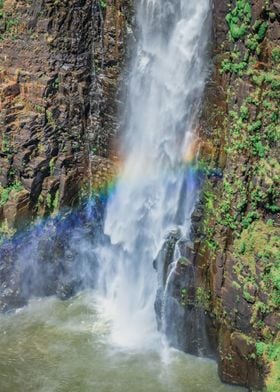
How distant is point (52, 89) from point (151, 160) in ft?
10.9

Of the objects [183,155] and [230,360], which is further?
[183,155]

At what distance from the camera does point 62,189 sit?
57.6 ft

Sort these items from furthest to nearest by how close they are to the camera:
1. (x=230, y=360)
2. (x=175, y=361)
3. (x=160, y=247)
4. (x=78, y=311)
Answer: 1. (x=78, y=311)
2. (x=160, y=247)
3. (x=175, y=361)
4. (x=230, y=360)

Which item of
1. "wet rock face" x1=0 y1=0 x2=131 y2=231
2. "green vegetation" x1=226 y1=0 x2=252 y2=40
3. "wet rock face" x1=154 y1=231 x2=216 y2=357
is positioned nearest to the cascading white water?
"wet rock face" x1=154 y1=231 x2=216 y2=357

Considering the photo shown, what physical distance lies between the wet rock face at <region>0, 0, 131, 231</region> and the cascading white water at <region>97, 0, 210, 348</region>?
870 millimetres

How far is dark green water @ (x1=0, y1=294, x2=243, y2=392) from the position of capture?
1407 cm

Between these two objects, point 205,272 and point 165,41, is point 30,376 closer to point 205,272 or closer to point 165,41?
point 205,272

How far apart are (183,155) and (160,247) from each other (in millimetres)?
2398

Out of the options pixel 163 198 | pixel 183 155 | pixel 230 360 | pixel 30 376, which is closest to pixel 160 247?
pixel 163 198

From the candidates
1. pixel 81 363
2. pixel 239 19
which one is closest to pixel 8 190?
pixel 81 363

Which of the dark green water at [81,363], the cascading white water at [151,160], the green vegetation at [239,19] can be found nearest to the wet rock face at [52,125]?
the cascading white water at [151,160]

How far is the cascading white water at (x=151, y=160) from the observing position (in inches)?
587

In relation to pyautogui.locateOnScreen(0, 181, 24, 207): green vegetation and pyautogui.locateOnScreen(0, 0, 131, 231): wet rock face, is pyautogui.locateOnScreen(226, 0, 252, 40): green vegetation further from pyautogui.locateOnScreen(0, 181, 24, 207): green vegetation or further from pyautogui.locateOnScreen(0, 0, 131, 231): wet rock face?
pyautogui.locateOnScreen(0, 181, 24, 207): green vegetation

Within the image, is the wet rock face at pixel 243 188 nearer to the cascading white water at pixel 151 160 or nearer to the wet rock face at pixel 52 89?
the cascading white water at pixel 151 160
